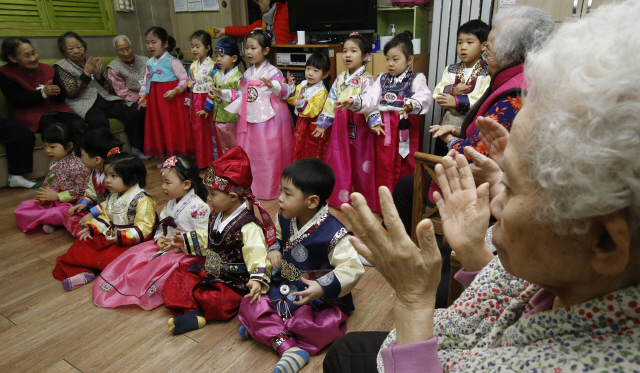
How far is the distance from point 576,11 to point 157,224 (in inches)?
122

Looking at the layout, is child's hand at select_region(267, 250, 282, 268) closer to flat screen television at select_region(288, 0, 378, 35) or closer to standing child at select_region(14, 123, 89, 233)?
standing child at select_region(14, 123, 89, 233)

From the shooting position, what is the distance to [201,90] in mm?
3807

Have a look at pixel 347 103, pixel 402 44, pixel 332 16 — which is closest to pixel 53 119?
pixel 332 16

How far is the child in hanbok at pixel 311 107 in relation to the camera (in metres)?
3.08

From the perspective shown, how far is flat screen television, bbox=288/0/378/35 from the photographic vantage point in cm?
370

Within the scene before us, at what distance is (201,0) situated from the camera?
516 centimetres

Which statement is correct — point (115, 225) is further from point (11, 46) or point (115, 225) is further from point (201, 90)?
point (11, 46)

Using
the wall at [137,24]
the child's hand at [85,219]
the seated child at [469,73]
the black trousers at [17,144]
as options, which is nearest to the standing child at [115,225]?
the child's hand at [85,219]

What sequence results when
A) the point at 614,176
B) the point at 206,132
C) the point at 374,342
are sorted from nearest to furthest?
the point at 614,176 → the point at 374,342 → the point at 206,132

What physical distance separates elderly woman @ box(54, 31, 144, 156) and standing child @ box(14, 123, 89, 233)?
1170 mm

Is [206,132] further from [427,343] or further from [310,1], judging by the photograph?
[427,343]

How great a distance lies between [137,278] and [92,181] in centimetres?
100

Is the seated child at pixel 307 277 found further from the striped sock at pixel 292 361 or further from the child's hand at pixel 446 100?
the child's hand at pixel 446 100

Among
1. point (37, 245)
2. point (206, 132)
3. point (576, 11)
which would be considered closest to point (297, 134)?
point (206, 132)
